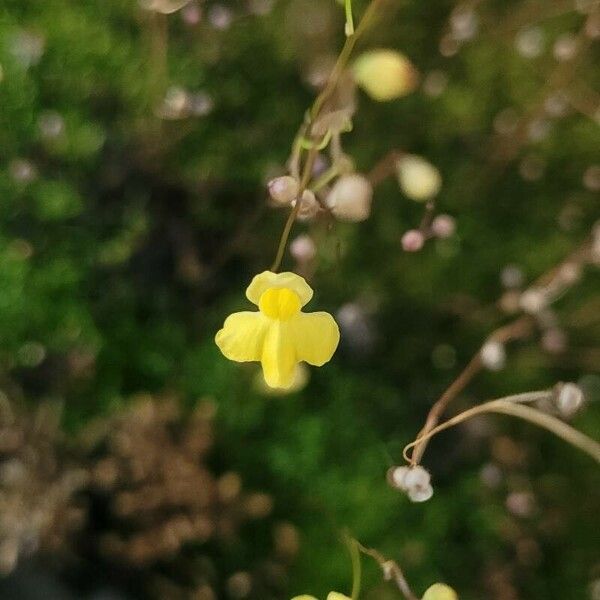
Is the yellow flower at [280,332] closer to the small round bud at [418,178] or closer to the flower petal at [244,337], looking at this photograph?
the flower petal at [244,337]

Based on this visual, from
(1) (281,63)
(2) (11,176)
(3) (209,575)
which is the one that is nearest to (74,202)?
(2) (11,176)

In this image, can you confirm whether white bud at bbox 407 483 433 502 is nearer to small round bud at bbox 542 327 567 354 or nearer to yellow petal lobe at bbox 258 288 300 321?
yellow petal lobe at bbox 258 288 300 321

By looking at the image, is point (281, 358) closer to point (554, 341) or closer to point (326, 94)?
point (326, 94)

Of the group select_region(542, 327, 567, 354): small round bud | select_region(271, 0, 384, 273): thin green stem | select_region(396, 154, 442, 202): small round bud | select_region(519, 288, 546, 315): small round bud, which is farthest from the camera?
select_region(542, 327, 567, 354): small round bud

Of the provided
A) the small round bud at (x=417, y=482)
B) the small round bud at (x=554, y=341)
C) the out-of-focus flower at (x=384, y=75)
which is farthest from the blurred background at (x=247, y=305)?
the small round bud at (x=417, y=482)

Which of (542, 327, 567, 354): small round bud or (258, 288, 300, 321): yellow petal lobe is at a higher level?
(258, 288, 300, 321): yellow petal lobe

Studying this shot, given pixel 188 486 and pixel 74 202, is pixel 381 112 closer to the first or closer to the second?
pixel 74 202

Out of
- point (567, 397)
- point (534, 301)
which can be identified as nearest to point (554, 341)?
point (534, 301)

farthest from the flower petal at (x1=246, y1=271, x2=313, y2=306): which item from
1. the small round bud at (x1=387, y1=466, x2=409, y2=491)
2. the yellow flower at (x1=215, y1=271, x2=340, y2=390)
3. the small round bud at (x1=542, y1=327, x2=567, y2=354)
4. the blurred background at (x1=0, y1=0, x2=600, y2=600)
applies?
the small round bud at (x1=542, y1=327, x2=567, y2=354)
